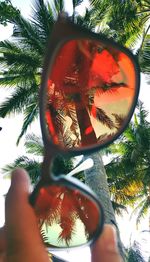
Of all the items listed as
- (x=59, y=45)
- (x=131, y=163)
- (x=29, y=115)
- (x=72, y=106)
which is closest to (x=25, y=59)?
(x=29, y=115)

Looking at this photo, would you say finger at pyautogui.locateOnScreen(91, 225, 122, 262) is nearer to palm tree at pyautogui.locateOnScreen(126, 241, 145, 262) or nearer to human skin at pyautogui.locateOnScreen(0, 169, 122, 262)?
human skin at pyautogui.locateOnScreen(0, 169, 122, 262)

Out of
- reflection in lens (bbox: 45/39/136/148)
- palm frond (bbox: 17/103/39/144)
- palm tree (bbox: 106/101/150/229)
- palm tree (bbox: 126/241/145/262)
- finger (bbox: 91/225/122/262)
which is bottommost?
palm tree (bbox: 126/241/145/262)

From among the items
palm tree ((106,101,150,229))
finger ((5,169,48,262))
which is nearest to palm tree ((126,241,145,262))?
palm tree ((106,101,150,229))

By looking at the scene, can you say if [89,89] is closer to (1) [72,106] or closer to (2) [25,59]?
(1) [72,106]

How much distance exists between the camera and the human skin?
2.19 ft

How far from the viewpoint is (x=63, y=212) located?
117 cm

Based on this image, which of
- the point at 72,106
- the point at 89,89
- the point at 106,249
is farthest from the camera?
the point at 72,106

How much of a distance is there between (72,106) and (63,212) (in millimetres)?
678

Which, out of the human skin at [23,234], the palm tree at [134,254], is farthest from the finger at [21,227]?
the palm tree at [134,254]

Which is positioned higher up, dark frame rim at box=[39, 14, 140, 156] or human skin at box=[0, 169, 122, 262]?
dark frame rim at box=[39, 14, 140, 156]

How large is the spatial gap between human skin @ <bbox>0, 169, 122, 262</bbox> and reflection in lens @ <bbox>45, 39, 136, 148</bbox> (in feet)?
0.69

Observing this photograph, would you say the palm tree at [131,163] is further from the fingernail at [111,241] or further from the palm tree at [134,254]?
the fingernail at [111,241]

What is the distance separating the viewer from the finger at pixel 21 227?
665mm

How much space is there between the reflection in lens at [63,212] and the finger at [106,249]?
33 millimetres
